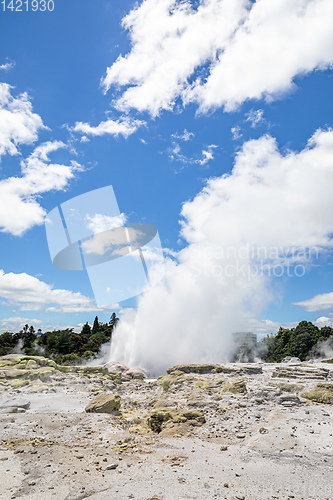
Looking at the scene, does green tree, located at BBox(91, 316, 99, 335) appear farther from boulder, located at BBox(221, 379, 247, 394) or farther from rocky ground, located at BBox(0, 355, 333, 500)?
boulder, located at BBox(221, 379, 247, 394)

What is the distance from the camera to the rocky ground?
545 centimetres

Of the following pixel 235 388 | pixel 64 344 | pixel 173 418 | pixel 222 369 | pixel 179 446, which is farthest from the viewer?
pixel 64 344

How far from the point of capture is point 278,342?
186ft

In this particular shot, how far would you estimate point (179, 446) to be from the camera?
26.0 ft

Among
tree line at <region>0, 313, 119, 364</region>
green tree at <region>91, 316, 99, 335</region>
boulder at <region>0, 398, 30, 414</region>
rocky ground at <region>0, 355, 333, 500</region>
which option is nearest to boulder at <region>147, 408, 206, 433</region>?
rocky ground at <region>0, 355, 333, 500</region>

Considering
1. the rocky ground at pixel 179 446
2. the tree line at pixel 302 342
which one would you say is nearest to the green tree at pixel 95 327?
the tree line at pixel 302 342

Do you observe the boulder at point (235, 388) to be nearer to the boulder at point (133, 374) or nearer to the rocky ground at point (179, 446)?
the rocky ground at point (179, 446)

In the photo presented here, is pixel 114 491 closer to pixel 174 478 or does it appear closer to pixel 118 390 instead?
pixel 174 478

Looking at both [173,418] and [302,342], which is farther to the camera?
[302,342]

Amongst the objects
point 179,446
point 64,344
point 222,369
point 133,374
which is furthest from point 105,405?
point 64,344

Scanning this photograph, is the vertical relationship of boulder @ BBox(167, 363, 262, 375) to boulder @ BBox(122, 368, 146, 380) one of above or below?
above

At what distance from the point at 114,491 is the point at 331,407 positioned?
938cm

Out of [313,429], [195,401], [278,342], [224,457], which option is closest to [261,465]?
[224,457]

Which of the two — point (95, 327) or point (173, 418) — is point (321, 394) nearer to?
point (173, 418)
